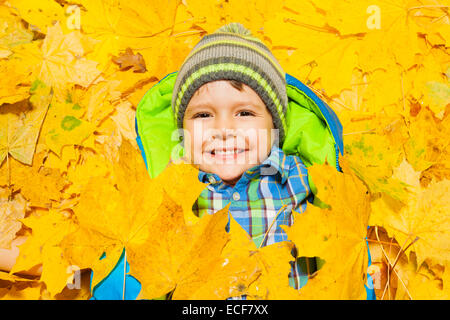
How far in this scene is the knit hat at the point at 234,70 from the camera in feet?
5.26

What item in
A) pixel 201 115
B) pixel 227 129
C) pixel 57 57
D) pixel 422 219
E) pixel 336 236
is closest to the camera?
pixel 336 236

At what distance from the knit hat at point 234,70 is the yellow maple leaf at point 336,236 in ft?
1.50

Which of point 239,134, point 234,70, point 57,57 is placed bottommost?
point 239,134

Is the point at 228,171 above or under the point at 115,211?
above

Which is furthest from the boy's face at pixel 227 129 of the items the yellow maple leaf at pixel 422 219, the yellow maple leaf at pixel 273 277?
the yellow maple leaf at pixel 422 219

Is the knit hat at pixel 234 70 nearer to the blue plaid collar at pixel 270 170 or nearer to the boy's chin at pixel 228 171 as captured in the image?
the blue plaid collar at pixel 270 170

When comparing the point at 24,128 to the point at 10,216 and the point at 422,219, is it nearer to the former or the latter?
the point at 10,216

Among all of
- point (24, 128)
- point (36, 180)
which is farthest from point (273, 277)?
point (24, 128)

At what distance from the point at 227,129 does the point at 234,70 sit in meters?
0.26

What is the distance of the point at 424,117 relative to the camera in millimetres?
1864

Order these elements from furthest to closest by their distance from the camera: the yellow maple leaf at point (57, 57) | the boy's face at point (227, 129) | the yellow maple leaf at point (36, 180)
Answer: the yellow maple leaf at point (57, 57)
the yellow maple leaf at point (36, 180)
the boy's face at point (227, 129)

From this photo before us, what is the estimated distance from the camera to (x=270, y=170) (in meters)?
1.67
